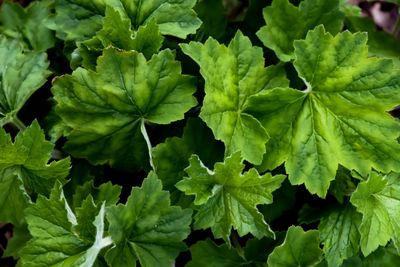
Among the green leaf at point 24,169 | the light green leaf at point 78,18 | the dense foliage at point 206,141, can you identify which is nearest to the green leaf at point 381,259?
the dense foliage at point 206,141

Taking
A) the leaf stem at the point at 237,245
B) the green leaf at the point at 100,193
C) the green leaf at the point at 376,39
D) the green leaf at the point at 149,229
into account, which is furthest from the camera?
the green leaf at the point at 376,39

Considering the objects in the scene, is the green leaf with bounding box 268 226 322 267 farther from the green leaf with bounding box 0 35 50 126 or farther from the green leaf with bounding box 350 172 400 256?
the green leaf with bounding box 0 35 50 126

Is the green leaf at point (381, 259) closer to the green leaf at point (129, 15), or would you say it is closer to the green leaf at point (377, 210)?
the green leaf at point (377, 210)

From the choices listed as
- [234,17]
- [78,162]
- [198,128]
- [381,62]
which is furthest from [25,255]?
[234,17]

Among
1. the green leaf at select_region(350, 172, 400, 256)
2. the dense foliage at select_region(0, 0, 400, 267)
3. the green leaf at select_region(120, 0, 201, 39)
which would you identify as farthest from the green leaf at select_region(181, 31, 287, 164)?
the green leaf at select_region(350, 172, 400, 256)

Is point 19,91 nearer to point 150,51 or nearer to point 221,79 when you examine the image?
point 150,51

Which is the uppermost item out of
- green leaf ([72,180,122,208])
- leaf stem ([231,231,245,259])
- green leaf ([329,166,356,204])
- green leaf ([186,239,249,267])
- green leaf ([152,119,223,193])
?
green leaf ([152,119,223,193])
